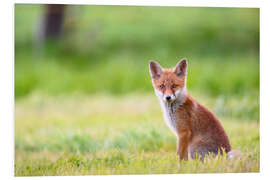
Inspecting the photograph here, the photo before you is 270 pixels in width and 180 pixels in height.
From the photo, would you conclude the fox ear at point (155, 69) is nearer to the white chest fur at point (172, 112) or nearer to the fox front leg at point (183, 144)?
the white chest fur at point (172, 112)

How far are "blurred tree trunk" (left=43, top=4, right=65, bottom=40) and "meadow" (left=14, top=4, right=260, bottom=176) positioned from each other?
0.43ft

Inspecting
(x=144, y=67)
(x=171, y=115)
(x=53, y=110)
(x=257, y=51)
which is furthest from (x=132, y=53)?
(x=171, y=115)

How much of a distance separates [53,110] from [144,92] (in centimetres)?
150

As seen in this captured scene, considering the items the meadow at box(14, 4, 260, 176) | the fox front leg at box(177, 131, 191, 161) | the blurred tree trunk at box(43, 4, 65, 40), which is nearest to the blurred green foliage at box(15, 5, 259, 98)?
the meadow at box(14, 4, 260, 176)

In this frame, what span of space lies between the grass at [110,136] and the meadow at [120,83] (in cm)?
1

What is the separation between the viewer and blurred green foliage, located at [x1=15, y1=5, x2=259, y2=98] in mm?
5562

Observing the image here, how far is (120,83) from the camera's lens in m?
6.38

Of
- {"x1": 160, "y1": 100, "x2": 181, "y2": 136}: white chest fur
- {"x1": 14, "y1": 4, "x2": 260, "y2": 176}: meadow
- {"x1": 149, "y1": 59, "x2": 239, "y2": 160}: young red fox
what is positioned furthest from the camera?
{"x1": 14, "y1": 4, "x2": 260, "y2": 176}: meadow

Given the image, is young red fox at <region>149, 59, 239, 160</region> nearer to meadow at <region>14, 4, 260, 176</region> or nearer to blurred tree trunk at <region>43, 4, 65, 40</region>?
meadow at <region>14, 4, 260, 176</region>

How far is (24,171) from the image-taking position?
402cm

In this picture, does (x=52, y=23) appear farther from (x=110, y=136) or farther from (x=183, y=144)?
(x=183, y=144)

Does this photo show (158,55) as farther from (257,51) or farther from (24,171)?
(24,171)

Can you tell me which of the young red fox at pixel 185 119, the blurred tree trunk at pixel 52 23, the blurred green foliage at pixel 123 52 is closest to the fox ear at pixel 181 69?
the young red fox at pixel 185 119

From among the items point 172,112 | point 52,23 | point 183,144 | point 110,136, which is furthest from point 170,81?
point 52,23
